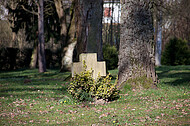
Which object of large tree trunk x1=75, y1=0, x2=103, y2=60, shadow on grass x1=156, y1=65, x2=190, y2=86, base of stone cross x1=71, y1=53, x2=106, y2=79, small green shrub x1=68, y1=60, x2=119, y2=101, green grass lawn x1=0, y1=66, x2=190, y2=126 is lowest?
green grass lawn x1=0, y1=66, x2=190, y2=126

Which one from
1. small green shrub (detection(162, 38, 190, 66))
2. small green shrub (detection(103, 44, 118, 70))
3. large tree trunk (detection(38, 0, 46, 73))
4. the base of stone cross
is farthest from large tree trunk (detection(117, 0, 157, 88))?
small green shrub (detection(162, 38, 190, 66))

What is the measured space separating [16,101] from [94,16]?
5.82m

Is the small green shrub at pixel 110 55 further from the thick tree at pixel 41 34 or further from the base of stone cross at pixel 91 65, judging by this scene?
the base of stone cross at pixel 91 65

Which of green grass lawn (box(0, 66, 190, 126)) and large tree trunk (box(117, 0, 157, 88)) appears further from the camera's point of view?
large tree trunk (box(117, 0, 157, 88))

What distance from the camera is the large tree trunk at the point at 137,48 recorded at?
31.5 ft

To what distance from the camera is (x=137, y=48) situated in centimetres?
961

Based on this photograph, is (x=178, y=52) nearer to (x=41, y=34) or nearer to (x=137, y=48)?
(x=41, y=34)

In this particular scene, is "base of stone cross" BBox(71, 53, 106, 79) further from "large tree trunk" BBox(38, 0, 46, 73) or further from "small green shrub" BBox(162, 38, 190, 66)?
"small green shrub" BBox(162, 38, 190, 66)

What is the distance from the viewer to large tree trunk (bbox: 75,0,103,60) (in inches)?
503

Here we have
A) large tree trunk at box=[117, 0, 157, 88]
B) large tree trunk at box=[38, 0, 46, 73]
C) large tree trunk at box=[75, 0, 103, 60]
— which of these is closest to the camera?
large tree trunk at box=[117, 0, 157, 88]

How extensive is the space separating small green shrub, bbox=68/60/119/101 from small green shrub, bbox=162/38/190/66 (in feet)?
68.1

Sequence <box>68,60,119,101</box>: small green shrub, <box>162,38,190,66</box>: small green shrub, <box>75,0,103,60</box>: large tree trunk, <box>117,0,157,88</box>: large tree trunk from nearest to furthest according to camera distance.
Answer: <box>68,60,119,101</box>: small green shrub < <box>117,0,157,88</box>: large tree trunk < <box>75,0,103,60</box>: large tree trunk < <box>162,38,190,66</box>: small green shrub

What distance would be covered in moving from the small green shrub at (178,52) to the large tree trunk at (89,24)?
16.3m

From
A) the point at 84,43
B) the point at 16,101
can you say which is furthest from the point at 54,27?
the point at 16,101
